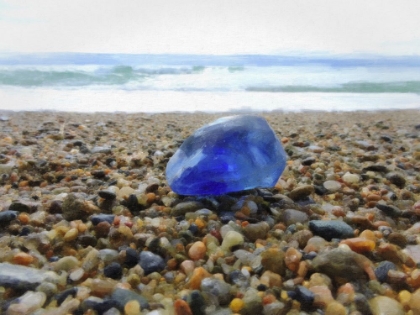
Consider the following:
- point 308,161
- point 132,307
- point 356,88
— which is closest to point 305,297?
point 132,307

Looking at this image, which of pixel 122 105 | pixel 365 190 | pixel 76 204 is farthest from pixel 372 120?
pixel 76 204

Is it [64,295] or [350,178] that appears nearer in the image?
[64,295]

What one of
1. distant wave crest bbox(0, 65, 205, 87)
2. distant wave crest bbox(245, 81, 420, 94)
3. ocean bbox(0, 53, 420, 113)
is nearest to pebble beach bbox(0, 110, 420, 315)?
ocean bbox(0, 53, 420, 113)

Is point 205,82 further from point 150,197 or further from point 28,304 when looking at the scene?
point 28,304

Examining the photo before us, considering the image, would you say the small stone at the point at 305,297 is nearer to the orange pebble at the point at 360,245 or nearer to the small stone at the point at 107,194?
the orange pebble at the point at 360,245

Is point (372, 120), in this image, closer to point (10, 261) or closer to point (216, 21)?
point (10, 261)

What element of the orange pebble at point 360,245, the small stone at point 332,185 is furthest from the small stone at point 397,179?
the orange pebble at point 360,245
